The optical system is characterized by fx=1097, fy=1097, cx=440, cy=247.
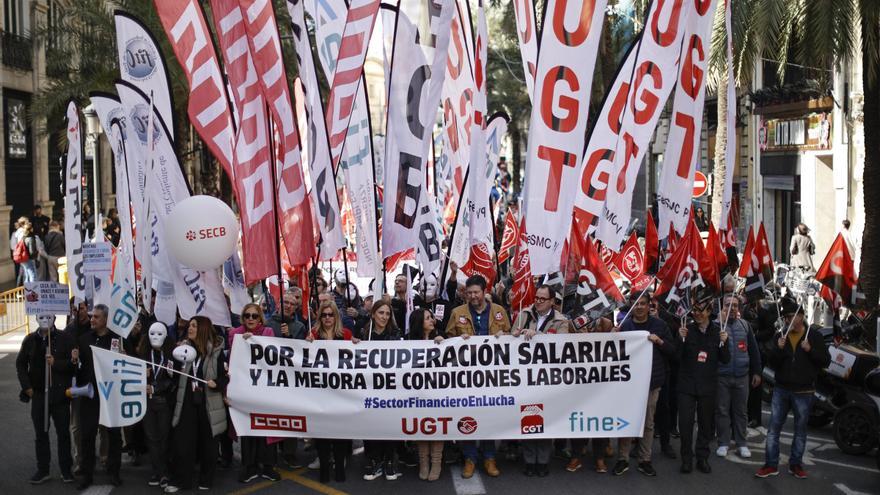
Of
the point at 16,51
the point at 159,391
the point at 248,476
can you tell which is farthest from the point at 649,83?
the point at 16,51

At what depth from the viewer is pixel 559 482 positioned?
31.6 ft

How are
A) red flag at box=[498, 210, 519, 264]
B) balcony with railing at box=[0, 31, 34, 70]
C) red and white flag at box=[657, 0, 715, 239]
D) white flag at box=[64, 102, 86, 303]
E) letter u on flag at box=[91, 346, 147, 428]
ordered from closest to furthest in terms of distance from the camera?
letter u on flag at box=[91, 346, 147, 428] < white flag at box=[64, 102, 86, 303] < red and white flag at box=[657, 0, 715, 239] < red flag at box=[498, 210, 519, 264] < balcony with railing at box=[0, 31, 34, 70]

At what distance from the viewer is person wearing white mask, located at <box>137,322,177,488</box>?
31.0 ft

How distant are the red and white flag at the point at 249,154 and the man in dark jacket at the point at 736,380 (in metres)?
4.33

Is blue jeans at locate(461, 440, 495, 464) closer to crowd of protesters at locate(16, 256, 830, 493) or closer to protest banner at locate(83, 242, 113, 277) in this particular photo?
crowd of protesters at locate(16, 256, 830, 493)

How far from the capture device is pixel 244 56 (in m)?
10.3

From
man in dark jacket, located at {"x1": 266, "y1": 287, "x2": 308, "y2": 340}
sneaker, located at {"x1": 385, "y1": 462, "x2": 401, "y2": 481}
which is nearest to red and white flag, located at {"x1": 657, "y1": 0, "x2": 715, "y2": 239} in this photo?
sneaker, located at {"x1": 385, "y1": 462, "x2": 401, "y2": 481}

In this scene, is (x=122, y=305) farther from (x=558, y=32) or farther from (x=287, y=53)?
(x=287, y=53)

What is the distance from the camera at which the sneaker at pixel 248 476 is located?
9.84 meters

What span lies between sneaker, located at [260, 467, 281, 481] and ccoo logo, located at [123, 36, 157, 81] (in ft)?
14.2

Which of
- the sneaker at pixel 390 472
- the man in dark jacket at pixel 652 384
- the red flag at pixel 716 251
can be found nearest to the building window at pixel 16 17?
the red flag at pixel 716 251

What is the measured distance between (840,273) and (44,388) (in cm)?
773

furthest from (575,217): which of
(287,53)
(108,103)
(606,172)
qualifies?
(287,53)

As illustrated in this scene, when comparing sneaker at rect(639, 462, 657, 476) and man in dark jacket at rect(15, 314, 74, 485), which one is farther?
sneaker at rect(639, 462, 657, 476)
